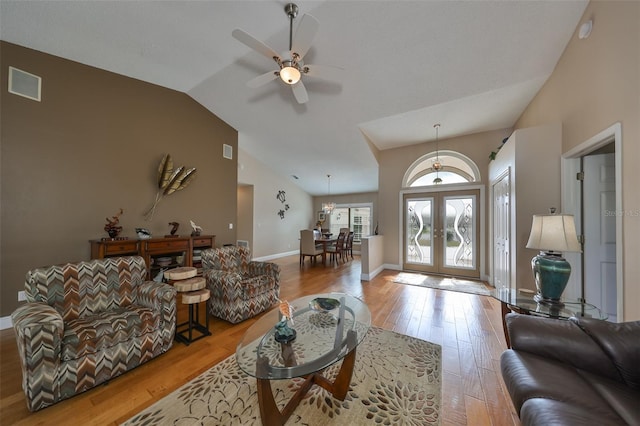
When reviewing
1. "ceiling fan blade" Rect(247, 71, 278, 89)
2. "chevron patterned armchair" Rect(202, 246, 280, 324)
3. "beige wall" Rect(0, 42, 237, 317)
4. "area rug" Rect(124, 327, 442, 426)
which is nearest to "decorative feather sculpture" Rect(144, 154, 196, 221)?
"beige wall" Rect(0, 42, 237, 317)

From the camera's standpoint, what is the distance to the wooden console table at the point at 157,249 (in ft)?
10.3

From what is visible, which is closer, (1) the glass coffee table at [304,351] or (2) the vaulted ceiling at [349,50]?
(1) the glass coffee table at [304,351]

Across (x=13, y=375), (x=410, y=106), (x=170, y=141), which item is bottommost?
(x=13, y=375)

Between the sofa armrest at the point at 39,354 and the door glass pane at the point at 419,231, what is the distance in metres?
5.51

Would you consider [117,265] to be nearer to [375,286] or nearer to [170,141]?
[170,141]

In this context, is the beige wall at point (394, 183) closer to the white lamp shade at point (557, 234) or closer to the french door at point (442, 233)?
the french door at point (442, 233)

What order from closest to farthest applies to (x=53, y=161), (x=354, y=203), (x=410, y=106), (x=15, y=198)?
(x=15, y=198), (x=53, y=161), (x=410, y=106), (x=354, y=203)

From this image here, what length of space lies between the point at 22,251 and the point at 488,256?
7358 millimetres

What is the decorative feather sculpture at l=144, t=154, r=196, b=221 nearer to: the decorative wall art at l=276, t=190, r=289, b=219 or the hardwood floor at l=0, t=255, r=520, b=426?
the hardwood floor at l=0, t=255, r=520, b=426

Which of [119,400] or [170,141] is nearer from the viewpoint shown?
[119,400]

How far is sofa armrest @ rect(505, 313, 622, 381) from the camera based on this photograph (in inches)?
47.6

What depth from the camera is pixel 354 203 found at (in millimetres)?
8688

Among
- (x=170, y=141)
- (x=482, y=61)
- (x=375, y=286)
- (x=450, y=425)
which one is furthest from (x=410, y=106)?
(x=170, y=141)

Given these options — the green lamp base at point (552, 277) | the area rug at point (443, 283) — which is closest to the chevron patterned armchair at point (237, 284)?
the area rug at point (443, 283)
